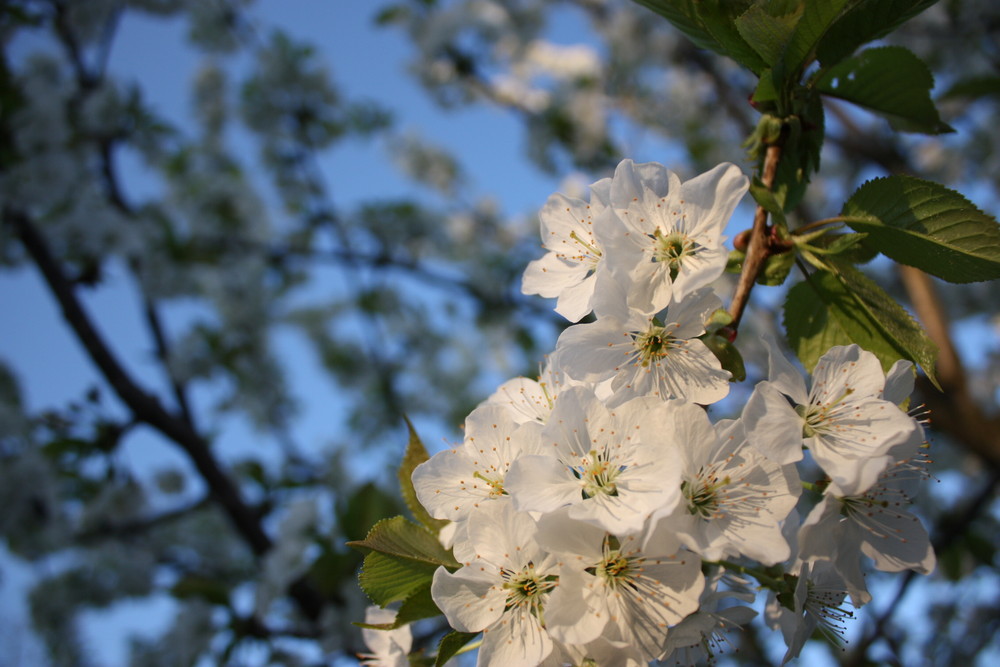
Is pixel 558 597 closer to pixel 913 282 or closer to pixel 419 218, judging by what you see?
pixel 913 282

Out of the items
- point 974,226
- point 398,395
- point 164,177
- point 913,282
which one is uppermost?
point 164,177

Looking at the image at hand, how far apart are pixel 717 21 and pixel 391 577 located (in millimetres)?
970

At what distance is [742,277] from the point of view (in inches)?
37.9

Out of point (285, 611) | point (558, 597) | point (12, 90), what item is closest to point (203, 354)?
point (12, 90)

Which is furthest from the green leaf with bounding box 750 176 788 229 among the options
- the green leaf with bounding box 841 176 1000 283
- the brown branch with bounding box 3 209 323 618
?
the brown branch with bounding box 3 209 323 618

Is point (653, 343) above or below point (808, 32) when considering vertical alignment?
below

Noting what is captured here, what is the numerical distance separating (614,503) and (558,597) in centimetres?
13

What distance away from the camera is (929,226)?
0.89 m

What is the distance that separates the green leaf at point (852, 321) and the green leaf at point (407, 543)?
636 millimetres

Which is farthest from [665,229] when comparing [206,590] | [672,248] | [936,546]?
[936,546]

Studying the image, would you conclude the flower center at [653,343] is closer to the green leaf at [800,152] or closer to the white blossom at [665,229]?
the white blossom at [665,229]

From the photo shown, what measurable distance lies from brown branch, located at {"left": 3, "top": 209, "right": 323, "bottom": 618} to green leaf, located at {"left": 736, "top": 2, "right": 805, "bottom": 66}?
265 cm

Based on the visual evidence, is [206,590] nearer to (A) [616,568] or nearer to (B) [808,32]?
(A) [616,568]

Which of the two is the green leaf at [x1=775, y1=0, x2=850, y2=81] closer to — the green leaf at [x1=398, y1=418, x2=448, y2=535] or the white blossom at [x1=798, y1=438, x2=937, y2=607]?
the white blossom at [x1=798, y1=438, x2=937, y2=607]
